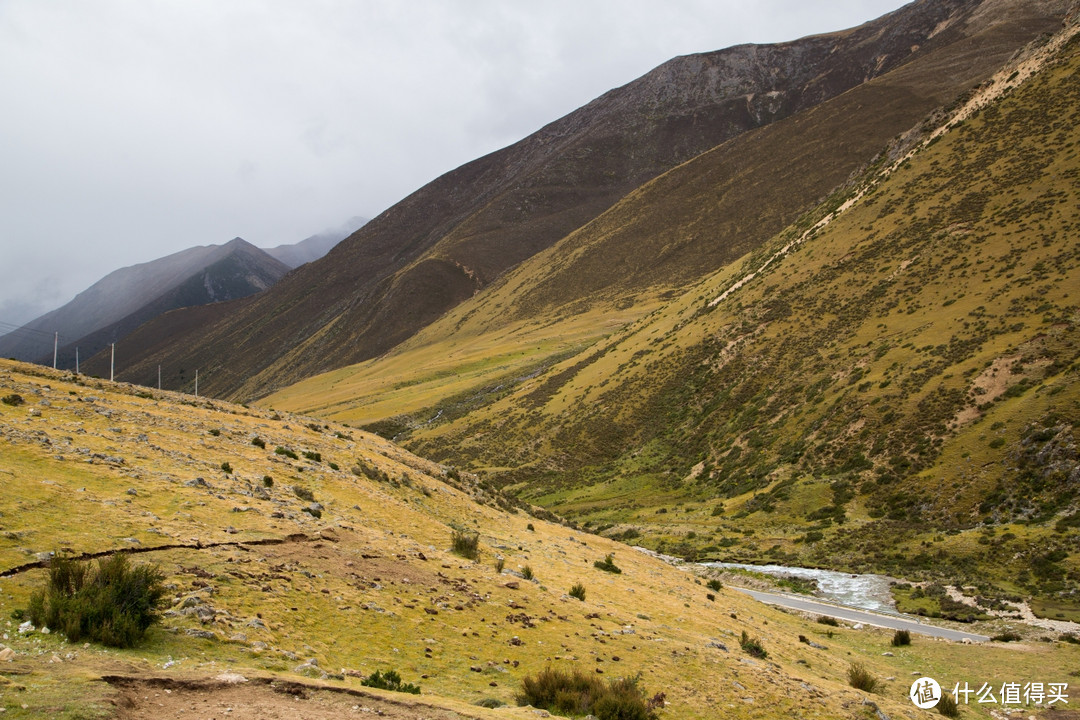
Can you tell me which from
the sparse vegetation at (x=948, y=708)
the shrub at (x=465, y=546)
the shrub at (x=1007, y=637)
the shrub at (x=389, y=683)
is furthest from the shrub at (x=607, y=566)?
the shrub at (x=389, y=683)

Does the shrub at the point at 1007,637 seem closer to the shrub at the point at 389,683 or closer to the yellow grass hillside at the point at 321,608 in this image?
the yellow grass hillside at the point at 321,608

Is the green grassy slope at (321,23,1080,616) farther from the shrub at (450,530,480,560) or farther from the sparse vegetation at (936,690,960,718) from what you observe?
the shrub at (450,530,480,560)

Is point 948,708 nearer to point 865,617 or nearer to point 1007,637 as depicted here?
point 1007,637

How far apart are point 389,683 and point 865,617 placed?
2138cm

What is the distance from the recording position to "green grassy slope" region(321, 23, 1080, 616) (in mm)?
32031

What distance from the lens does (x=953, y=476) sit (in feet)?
112

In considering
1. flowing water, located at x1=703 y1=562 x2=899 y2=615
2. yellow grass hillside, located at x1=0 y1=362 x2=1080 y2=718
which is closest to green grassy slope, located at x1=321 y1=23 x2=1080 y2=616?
flowing water, located at x1=703 y1=562 x2=899 y2=615

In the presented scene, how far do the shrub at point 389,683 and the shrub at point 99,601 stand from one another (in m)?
3.06

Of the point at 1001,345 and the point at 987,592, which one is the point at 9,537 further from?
the point at 1001,345

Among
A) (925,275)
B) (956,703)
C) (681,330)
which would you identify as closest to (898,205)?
(925,275)

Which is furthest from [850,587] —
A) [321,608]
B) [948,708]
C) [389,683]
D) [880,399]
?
[389,683]

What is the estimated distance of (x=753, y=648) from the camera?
15.1 m

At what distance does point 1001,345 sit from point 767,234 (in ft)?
237

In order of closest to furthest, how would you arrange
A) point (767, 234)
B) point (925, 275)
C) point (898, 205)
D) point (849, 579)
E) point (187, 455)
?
point (187, 455), point (849, 579), point (925, 275), point (898, 205), point (767, 234)
